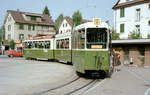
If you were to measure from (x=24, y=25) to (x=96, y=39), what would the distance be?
2096 inches

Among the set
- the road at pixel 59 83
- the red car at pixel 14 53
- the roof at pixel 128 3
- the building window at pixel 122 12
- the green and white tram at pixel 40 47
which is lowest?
the road at pixel 59 83

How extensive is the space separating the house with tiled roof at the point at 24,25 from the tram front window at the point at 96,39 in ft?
170

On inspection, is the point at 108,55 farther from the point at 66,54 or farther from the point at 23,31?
the point at 23,31

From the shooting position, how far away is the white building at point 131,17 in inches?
1425

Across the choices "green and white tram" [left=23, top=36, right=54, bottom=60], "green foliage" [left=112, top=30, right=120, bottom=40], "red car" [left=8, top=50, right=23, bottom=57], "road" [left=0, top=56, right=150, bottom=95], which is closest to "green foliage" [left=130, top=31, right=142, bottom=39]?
"green foliage" [left=112, top=30, right=120, bottom=40]

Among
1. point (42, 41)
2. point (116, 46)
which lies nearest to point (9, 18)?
point (42, 41)

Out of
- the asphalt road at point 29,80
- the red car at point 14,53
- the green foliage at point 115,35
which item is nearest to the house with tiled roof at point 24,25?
the red car at point 14,53

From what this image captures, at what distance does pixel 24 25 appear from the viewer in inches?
2509

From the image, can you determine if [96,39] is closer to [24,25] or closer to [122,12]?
[122,12]

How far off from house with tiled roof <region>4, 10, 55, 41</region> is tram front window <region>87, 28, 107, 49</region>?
51.7 m

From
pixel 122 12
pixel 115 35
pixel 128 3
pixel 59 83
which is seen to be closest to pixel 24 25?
pixel 122 12

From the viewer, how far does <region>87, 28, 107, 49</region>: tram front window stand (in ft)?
42.0

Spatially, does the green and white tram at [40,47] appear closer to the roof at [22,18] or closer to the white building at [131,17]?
the white building at [131,17]

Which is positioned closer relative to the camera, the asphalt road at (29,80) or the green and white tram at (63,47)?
the asphalt road at (29,80)
